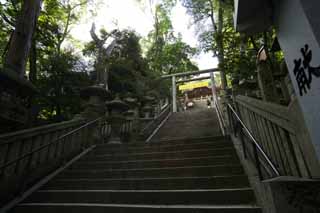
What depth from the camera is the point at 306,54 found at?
145 cm

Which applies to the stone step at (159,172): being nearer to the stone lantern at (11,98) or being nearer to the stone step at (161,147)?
the stone step at (161,147)

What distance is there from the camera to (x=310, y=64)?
1407 mm

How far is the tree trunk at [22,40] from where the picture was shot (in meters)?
4.74

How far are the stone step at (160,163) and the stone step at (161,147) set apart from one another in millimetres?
524


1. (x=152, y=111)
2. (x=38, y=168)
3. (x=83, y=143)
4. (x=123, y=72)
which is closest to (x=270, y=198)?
(x=38, y=168)

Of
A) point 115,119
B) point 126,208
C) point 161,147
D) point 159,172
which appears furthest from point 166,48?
point 126,208

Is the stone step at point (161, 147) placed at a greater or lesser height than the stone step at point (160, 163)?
greater

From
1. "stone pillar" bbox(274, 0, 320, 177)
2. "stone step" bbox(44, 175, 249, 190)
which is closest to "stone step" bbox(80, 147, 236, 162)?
"stone step" bbox(44, 175, 249, 190)

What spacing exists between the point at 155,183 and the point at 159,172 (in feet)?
1.25

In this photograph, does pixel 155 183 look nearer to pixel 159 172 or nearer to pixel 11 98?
pixel 159 172

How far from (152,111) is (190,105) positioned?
26.7ft

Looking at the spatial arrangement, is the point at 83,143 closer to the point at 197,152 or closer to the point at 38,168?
the point at 38,168

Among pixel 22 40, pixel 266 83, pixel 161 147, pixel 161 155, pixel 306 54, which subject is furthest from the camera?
pixel 22 40

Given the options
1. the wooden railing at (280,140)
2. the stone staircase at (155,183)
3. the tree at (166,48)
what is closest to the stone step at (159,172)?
the stone staircase at (155,183)
